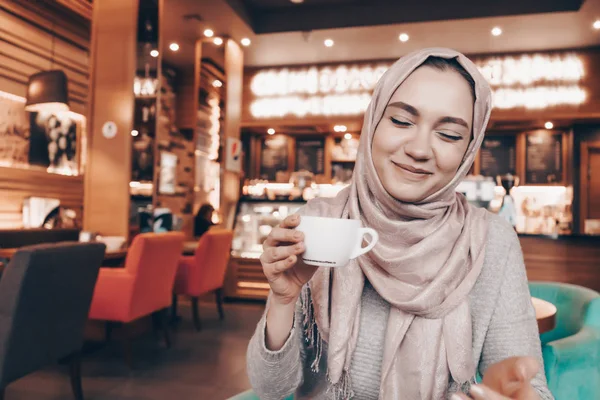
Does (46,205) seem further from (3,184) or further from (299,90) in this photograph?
(299,90)

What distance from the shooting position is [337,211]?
108 cm

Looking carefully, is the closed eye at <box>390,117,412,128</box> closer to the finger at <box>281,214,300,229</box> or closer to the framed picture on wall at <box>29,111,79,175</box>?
the finger at <box>281,214,300,229</box>

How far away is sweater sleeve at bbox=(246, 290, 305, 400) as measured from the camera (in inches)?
34.8

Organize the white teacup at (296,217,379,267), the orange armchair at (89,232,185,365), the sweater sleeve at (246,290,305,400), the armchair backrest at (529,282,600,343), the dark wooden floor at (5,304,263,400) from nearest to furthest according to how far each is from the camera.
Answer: the white teacup at (296,217,379,267)
the sweater sleeve at (246,290,305,400)
the armchair backrest at (529,282,600,343)
the dark wooden floor at (5,304,263,400)
the orange armchair at (89,232,185,365)

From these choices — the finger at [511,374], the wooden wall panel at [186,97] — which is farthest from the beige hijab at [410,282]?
the wooden wall panel at [186,97]

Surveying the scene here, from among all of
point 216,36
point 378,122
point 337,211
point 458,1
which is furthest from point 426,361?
point 216,36

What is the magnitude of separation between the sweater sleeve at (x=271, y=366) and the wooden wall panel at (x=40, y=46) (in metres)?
4.51

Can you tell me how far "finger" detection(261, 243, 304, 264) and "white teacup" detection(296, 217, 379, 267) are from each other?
0.6 inches

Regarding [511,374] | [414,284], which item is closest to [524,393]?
[511,374]

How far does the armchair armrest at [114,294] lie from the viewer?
3.30 metres

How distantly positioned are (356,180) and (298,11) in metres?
5.65

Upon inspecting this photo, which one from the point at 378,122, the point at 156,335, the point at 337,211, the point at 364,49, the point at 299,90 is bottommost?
the point at 156,335

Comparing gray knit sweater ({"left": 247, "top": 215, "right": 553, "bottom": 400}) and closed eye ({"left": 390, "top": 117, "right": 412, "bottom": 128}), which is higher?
closed eye ({"left": 390, "top": 117, "right": 412, "bottom": 128})

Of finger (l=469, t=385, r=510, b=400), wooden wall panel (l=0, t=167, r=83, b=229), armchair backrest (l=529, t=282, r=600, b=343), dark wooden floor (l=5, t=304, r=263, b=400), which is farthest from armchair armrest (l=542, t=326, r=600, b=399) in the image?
wooden wall panel (l=0, t=167, r=83, b=229)
